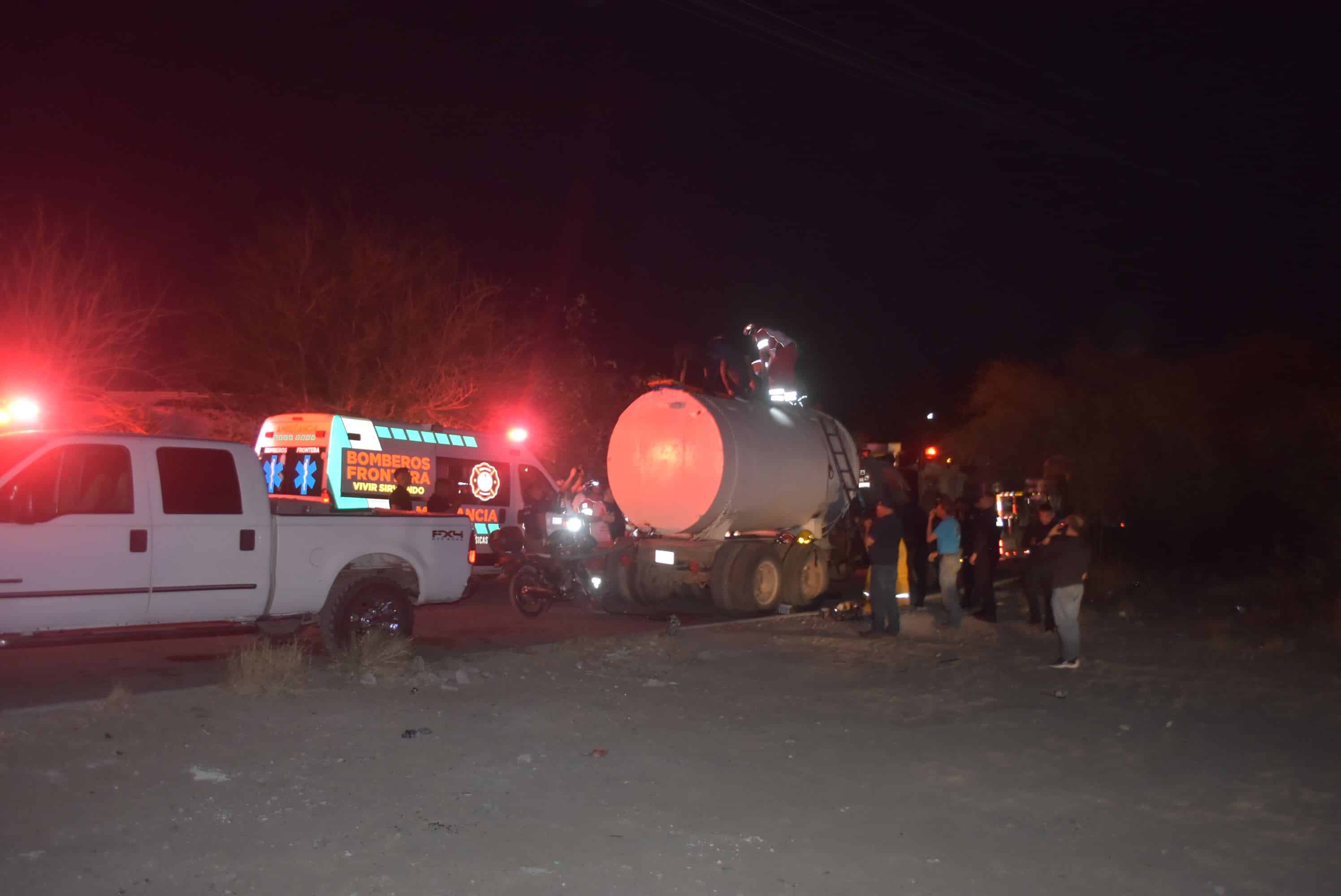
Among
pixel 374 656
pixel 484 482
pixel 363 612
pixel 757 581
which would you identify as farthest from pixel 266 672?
pixel 484 482

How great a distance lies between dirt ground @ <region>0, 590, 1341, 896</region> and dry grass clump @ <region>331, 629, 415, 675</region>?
0.24m

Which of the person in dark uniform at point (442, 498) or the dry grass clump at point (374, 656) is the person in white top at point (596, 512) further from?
the dry grass clump at point (374, 656)

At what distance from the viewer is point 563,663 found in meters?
10.1

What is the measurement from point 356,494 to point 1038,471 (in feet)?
70.4

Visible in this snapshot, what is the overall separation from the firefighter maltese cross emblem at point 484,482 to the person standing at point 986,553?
286 inches

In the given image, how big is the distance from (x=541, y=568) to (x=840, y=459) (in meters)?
5.90

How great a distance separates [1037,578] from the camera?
1396cm

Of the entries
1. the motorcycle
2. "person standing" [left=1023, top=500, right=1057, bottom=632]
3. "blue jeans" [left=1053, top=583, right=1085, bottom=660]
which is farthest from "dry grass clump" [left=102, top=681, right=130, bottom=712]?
"person standing" [left=1023, top=500, right=1057, bottom=632]

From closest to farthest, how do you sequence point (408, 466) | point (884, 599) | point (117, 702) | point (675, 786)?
point (675, 786) → point (117, 702) → point (884, 599) → point (408, 466)

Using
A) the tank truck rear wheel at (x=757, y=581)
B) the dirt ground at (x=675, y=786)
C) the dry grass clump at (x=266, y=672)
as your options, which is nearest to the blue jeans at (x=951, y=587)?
the tank truck rear wheel at (x=757, y=581)

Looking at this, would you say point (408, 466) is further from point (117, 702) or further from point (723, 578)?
point (117, 702)

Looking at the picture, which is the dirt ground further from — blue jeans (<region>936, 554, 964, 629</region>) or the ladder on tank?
the ladder on tank

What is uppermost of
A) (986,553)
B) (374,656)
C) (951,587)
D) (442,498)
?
(442,498)

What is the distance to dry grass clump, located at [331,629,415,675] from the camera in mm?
8992
